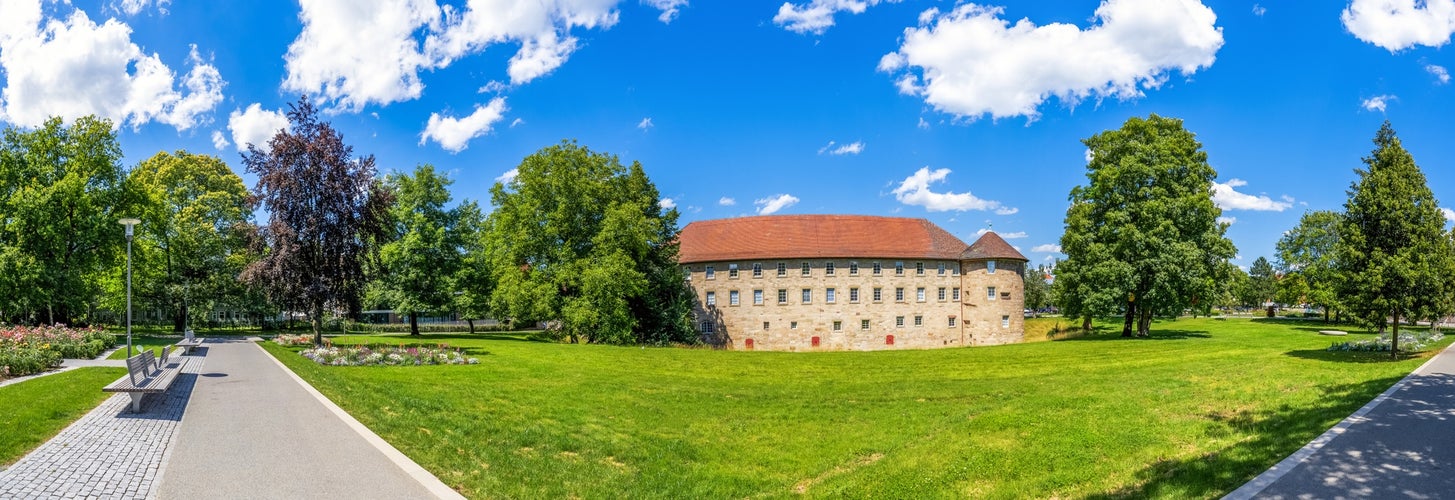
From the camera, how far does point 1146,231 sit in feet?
139

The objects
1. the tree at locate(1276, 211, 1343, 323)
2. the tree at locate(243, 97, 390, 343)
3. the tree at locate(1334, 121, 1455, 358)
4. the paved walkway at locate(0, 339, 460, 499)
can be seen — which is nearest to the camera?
the paved walkway at locate(0, 339, 460, 499)

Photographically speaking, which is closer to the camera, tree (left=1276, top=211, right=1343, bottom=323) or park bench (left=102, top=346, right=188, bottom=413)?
park bench (left=102, top=346, right=188, bottom=413)

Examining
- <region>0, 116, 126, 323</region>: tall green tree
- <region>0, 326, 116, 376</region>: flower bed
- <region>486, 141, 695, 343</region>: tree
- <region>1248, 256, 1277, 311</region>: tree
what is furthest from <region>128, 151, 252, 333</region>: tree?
<region>1248, 256, 1277, 311</region>: tree

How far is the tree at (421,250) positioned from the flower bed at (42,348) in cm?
2124

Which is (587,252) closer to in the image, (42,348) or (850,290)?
(850,290)

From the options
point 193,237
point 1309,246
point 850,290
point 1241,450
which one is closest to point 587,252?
point 850,290

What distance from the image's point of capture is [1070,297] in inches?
1805

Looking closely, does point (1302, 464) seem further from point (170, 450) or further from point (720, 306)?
point (720, 306)

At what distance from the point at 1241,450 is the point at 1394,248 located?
18.6 m

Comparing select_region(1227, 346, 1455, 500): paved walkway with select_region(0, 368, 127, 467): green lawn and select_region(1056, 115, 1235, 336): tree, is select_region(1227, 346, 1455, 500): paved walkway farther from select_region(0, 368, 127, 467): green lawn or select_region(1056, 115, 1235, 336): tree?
select_region(1056, 115, 1235, 336): tree

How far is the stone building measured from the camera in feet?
165

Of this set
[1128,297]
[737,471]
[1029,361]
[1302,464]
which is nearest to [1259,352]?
[1029,361]

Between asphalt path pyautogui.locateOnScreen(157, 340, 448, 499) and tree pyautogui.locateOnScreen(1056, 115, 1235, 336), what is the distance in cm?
4131

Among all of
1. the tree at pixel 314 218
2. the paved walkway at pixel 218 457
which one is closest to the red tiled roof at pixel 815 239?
the tree at pixel 314 218
